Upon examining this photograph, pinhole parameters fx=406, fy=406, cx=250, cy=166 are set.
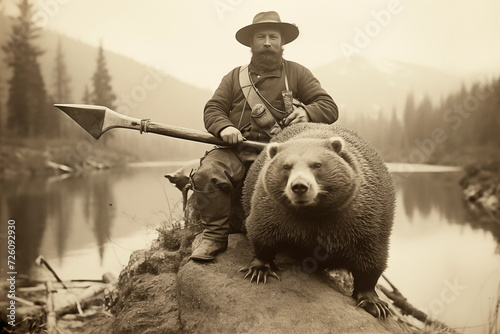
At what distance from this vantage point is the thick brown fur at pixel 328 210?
3.02 m

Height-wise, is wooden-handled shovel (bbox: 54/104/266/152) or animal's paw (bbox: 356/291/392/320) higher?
wooden-handled shovel (bbox: 54/104/266/152)

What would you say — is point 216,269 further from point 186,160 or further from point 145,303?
point 186,160

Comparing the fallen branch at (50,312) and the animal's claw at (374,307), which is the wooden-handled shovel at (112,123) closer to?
the animal's claw at (374,307)

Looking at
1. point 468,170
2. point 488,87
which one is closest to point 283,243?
point 468,170

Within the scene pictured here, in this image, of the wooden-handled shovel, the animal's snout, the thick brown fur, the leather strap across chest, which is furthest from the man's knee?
the animal's snout

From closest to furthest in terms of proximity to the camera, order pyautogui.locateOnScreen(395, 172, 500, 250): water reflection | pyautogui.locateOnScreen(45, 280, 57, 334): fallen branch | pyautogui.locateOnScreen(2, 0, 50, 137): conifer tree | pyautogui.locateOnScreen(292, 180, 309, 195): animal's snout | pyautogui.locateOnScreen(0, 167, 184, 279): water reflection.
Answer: pyautogui.locateOnScreen(292, 180, 309, 195): animal's snout → pyautogui.locateOnScreen(45, 280, 57, 334): fallen branch → pyautogui.locateOnScreen(2, 0, 50, 137): conifer tree → pyautogui.locateOnScreen(395, 172, 500, 250): water reflection → pyautogui.locateOnScreen(0, 167, 184, 279): water reflection

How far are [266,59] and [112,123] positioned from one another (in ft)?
5.62

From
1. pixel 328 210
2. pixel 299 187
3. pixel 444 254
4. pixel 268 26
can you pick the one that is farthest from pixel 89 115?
pixel 444 254

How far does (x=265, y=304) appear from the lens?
3203 mm

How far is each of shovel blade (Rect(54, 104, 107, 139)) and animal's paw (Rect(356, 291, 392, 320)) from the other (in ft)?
9.60

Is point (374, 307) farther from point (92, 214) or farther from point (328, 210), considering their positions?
point (92, 214)

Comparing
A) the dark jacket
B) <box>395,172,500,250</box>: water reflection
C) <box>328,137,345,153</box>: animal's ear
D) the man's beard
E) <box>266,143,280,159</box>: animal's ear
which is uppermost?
the man's beard

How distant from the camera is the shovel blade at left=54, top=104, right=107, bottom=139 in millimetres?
4020
